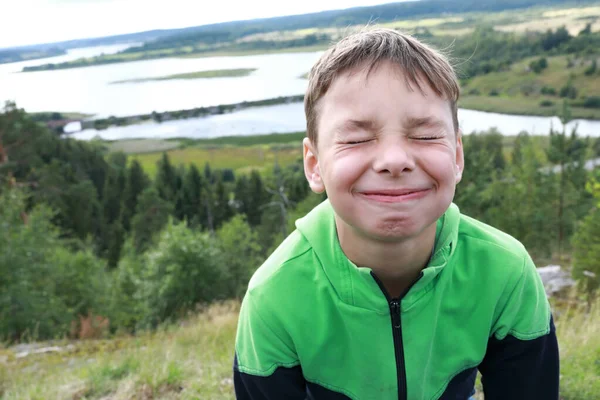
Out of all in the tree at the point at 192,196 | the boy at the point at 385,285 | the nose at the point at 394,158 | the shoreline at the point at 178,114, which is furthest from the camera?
the shoreline at the point at 178,114

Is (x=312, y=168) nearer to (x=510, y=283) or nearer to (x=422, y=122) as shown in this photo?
(x=422, y=122)

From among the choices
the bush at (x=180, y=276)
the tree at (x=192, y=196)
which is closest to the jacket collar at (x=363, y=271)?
the bush at (x=180, y=276)

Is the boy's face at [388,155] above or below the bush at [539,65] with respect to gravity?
above

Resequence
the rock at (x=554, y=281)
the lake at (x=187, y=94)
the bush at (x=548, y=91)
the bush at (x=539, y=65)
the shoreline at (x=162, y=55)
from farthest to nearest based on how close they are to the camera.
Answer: the shoreline at (x=162, y=55), the bush at (x=539, y=65), the bush at (x=548, y=91), the lake at (x=187, y=94), the rock at (x=554, y=281)

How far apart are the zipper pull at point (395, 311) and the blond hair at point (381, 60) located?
2.30ft

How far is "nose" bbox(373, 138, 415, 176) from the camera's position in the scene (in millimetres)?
1671

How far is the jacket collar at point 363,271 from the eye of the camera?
6.39 ft

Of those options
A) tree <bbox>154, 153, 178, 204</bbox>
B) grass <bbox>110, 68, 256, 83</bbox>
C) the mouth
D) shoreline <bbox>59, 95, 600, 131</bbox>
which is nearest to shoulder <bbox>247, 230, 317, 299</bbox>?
the mouth

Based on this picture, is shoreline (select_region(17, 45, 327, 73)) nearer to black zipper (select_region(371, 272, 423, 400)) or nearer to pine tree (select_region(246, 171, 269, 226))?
pine tree (select_region(246, 171, 269, 226))

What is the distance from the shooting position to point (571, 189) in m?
29.3

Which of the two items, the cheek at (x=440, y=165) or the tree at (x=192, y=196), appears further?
A: the tree at (x=192, y=196)

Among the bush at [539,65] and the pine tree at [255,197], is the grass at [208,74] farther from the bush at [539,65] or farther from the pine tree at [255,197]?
the pine tree at [255,197]

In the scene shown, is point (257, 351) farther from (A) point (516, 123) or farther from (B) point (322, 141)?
(A) point (516, 123)

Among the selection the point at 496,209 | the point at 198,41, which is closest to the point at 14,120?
the point at 496,209
